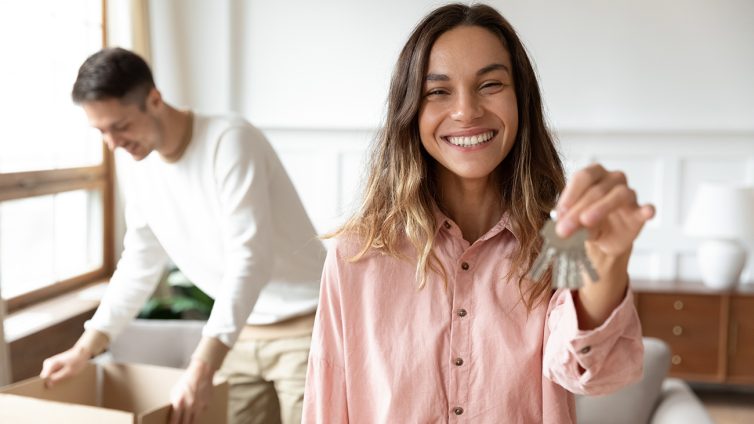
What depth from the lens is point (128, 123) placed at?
2174 mm

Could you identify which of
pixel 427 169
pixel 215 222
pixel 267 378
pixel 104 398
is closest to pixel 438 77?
pixel 427 169

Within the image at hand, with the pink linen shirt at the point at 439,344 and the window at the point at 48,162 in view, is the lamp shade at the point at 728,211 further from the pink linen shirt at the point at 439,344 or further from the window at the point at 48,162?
the pink linen shirt at the point at 439,344

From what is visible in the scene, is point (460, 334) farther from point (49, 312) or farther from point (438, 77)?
point (49, 312)

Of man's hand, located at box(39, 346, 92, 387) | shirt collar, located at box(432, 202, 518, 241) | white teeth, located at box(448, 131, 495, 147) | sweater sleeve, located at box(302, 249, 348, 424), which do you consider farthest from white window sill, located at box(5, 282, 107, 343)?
white teeth, located at box(448, 131, 495, 147)

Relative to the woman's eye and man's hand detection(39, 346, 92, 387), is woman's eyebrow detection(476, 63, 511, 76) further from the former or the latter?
man's hand detection(39, 346, 92, 387)

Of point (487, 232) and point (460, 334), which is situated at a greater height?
point (487, 232)

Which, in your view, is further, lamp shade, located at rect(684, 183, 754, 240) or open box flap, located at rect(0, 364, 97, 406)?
lamp shade, located at rect(684, 183, 754, 240)

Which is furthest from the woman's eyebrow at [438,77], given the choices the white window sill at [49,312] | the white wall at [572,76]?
the white wall at [572,76]

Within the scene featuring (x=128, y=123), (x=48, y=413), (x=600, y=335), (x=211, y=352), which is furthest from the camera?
(x=128, y=123)

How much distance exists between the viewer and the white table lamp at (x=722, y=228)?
14.3 feet

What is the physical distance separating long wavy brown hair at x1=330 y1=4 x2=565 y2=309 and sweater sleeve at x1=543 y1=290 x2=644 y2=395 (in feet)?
0.56

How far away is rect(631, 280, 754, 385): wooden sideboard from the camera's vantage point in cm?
446

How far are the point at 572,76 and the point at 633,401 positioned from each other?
2.61 m

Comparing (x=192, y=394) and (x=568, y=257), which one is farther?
(x=192, y=394)
